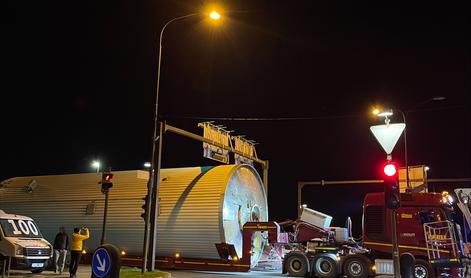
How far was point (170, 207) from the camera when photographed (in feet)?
80.3

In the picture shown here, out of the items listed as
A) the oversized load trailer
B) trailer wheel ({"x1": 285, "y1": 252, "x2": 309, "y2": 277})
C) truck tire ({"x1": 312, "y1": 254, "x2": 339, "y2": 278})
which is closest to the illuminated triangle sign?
the oversized load trailer

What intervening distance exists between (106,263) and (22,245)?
278 inches

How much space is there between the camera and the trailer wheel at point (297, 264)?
70.2 ft

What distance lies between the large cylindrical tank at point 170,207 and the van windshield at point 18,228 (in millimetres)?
5185

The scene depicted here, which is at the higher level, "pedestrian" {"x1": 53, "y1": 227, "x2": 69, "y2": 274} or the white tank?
the white tank

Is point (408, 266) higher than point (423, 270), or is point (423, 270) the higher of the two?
point (408, 266)

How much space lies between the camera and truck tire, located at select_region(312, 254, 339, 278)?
20.5 m

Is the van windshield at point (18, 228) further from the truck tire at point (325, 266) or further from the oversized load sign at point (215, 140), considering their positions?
the truck tire at point (325, 266)

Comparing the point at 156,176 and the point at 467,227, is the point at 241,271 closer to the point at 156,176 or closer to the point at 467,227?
the point at 156,176

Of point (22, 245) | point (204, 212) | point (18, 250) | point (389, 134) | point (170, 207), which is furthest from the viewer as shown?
point (170, 207)

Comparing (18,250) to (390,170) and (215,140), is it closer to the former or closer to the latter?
(215,140)

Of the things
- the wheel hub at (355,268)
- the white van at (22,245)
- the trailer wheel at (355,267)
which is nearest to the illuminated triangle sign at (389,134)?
the trailer wheel at (355,267)

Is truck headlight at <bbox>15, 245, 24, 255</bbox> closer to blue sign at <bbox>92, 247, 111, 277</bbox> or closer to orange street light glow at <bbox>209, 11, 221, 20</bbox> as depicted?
blue sign at <bbox>92, 247, 111, 277</bbox>

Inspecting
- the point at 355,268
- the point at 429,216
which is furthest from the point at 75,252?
the point at 429,216
